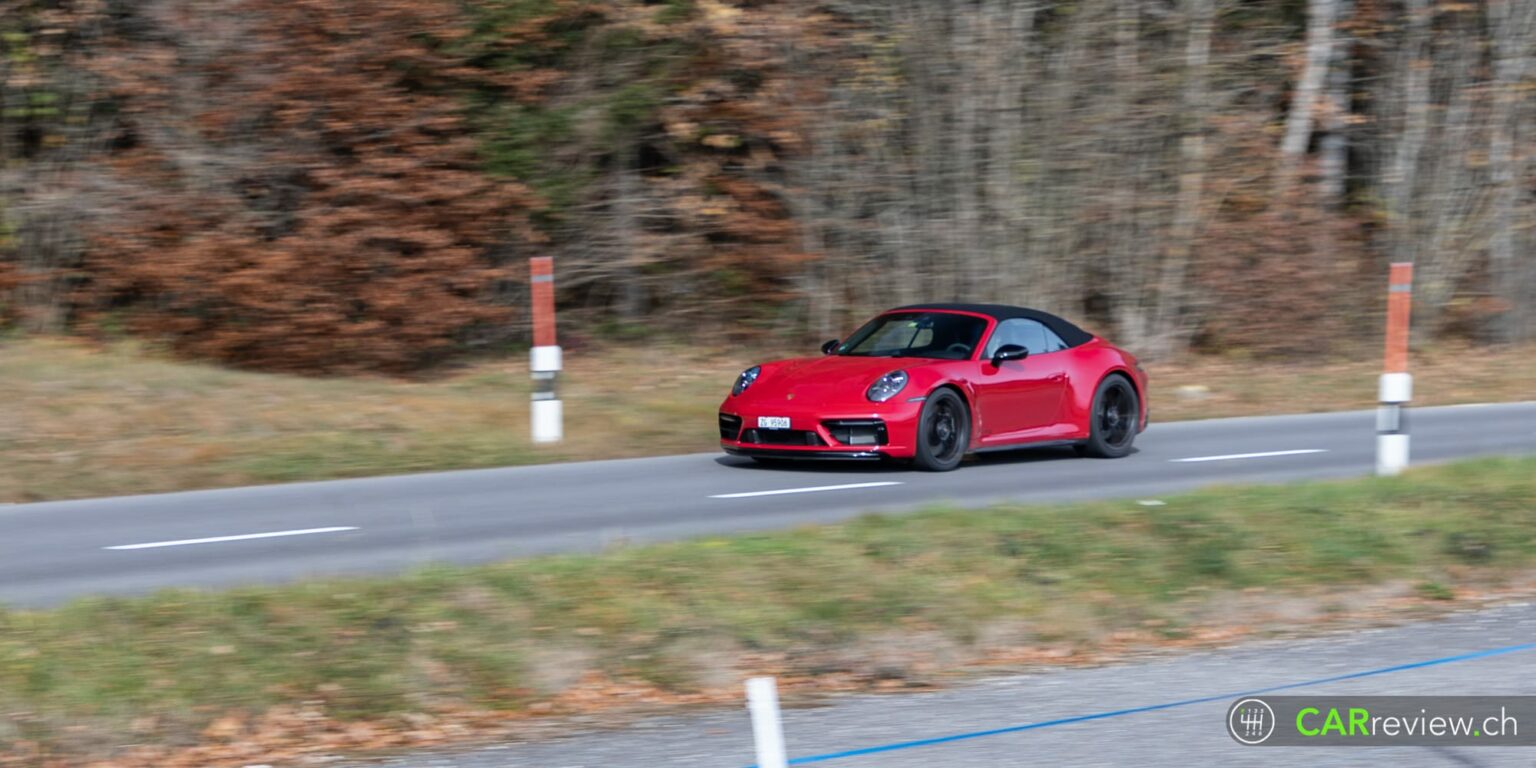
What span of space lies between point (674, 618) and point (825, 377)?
5.96 m

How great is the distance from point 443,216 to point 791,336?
196 inches

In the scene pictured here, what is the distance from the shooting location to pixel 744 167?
2297 cm

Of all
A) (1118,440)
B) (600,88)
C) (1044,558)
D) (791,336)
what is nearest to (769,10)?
(600,88)

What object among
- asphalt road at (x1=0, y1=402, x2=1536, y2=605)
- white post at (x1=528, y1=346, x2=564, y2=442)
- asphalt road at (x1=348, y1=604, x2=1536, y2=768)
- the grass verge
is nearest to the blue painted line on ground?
asphalt road at (x1=348, y1=604, x2=1536, y2=768)

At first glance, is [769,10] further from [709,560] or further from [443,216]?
[709,560]

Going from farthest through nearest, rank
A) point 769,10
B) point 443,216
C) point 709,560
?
point 769,10, point 443,216, point 709,560

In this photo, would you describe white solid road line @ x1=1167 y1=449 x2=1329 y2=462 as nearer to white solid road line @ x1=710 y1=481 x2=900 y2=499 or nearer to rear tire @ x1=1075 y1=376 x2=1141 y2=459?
rear tire @ x1=1075 y1=376 x2=1141 y2=459

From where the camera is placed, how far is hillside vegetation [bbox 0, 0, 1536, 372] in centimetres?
1955

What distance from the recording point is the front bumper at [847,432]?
43.5 ft

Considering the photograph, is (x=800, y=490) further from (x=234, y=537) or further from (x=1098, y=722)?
(x=1098, y=722)

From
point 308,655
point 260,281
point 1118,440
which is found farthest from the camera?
point 260,281

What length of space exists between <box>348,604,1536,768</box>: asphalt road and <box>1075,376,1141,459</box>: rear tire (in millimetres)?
6617

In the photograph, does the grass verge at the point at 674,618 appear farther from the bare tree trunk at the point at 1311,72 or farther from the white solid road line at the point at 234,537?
the bare tree trunk at the point at 1311,72

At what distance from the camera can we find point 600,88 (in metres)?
22.2
